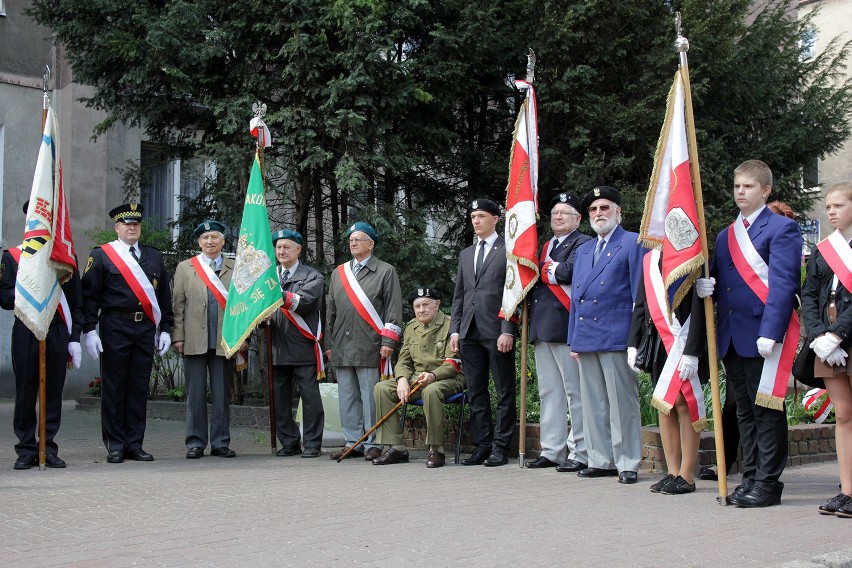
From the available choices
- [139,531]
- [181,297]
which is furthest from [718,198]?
[139,531]

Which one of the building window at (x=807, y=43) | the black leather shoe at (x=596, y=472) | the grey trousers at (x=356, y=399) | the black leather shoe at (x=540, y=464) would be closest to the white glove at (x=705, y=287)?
the black leather shoe at (x=596, y=472)

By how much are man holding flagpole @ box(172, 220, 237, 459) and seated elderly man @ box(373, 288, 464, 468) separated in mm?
1501

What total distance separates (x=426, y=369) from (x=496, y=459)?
1.04 m

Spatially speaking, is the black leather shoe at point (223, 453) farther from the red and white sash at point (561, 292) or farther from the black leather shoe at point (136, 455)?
the red and white sash at point (561, 292)

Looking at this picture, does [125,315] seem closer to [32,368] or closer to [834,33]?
[32,368]

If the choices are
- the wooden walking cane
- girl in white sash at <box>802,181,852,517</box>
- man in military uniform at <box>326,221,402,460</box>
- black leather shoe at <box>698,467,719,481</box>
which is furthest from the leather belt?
girl in white sash at <box>802,181,852,517</box>

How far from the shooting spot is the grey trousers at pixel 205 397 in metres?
9.30

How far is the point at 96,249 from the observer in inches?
360

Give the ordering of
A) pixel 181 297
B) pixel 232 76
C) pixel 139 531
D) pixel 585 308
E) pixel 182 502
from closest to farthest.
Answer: pixel 139 531 → pixel 182 502 → pixel 585 308 → pixel 181 297 → pixel 232 76

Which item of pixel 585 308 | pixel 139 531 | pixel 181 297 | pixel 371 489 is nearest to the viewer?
pixel 139 531

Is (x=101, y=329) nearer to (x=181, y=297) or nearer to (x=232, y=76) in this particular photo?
(x=181, y=297)

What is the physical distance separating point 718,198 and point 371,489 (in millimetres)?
7332

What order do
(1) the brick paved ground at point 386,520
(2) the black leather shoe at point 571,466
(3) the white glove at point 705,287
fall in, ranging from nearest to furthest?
1. (1) the brick paved ground at point 386,520
2. (3) the white glove at point 705,287
3. (2) the black leather shoe at point 571,466

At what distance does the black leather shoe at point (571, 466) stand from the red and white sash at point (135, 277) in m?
3.80
